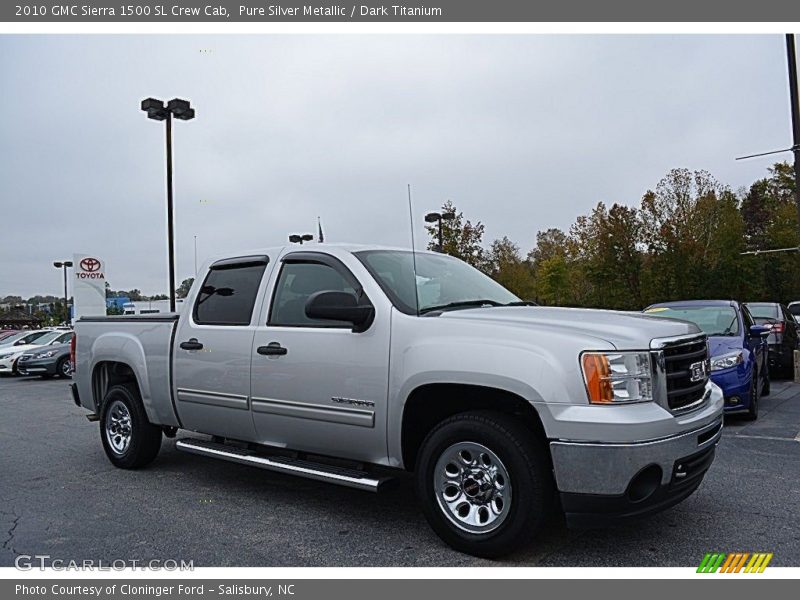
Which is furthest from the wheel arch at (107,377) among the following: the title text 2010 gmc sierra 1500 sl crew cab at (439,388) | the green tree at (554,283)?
the green tree at (554,283)

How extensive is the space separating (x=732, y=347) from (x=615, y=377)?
5495mm

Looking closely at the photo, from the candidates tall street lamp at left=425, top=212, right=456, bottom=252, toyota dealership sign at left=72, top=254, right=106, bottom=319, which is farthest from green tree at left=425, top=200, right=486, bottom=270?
toyota dealership sign at left=72, top=254, right=106, bottom=319

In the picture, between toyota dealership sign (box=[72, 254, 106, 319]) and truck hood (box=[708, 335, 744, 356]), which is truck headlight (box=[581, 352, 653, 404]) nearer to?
truck hood (box=[708, 335, 744, 356])

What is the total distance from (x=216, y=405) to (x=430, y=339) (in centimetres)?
210

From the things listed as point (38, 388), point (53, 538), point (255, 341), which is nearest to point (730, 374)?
point (255, 341)

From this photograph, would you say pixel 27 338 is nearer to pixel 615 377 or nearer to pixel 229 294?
pixel 229 294

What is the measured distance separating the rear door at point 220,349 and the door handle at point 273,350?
0.19 m

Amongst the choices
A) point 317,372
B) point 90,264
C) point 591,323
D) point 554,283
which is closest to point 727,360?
point 591,323

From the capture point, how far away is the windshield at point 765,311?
13.2 metres

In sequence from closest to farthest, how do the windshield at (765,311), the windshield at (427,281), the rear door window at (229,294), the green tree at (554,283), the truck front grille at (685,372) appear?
1. the truck front grille at (685,372)
2. the windshield at (427,281)
3. the rear door window at (229,294)
4. the windshield at (765,311)
5. the green tree at (554,283)

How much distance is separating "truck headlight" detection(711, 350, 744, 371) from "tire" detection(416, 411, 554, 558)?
5146 mm

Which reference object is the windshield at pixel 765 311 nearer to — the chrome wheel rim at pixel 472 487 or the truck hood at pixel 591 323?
the truck hood at pixel 591 323

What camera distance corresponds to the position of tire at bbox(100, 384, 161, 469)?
6.38m

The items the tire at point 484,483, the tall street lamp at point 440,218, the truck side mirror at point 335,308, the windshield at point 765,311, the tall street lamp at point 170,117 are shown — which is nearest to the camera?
the tire at point 484,483
